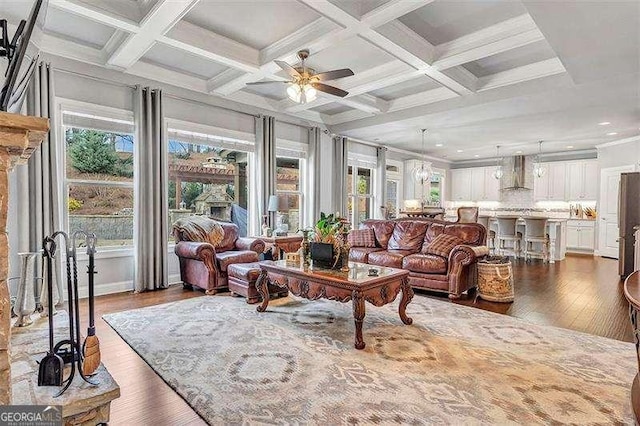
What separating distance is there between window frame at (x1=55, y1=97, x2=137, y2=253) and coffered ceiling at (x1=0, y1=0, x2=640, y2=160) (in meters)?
0.55

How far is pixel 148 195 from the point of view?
482cm

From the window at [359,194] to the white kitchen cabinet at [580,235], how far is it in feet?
17.2

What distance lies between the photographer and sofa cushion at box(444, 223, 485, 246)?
4871 mm

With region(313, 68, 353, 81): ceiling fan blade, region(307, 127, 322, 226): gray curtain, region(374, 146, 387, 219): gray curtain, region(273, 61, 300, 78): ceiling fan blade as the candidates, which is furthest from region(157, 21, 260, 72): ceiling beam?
region(374, 146, 387, 219): gray curtain

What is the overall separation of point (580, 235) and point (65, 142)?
10938 mm

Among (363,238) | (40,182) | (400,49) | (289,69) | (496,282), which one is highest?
(400,49)

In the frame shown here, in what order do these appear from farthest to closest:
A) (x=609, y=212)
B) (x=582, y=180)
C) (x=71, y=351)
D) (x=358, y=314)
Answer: (x=582, y=180)
(x=609, y=212)
(x=358, y=314)
(x=71, y=351)

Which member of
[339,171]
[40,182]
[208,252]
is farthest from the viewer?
[339,171]

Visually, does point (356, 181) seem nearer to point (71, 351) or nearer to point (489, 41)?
point (489, 41)

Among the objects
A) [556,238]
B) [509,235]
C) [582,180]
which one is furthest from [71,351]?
[582,180]

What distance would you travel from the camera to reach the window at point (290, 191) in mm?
6855

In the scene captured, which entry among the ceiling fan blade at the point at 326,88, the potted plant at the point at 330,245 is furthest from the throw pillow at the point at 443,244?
the ceiling fan blade at the point at 326,88

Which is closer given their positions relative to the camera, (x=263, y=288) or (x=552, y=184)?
(x=263, y=288)

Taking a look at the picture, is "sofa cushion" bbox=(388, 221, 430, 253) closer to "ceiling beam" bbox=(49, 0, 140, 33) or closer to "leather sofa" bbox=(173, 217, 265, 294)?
"leather sofa" bbox=(173, 217, 265, 294)
